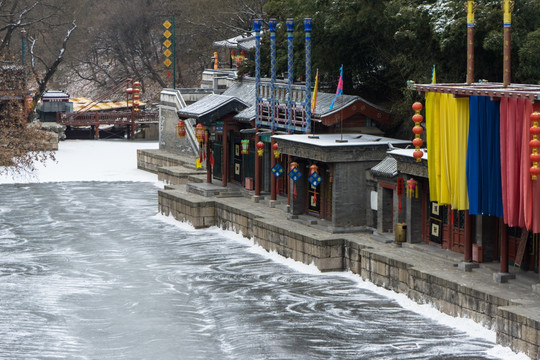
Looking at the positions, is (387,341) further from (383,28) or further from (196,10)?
(196,10)

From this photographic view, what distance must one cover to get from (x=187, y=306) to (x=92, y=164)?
1379 inches

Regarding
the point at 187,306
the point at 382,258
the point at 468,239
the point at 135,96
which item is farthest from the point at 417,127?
the point at 135,96

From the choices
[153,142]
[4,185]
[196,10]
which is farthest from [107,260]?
[196,10]

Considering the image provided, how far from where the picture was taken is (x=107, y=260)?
117ft

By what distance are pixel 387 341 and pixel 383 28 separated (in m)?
17.8

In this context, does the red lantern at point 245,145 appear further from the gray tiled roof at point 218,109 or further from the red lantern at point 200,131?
the red lantern at point 200,131

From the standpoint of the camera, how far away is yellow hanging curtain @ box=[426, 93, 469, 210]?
1019 inches

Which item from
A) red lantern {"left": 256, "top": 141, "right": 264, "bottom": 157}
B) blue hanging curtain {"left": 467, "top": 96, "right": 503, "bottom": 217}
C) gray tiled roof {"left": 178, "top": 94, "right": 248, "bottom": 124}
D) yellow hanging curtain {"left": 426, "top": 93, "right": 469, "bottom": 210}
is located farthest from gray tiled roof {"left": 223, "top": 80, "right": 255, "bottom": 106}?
blue hanging curtain {"left": 467, "top": 96, "right": 503, "bottom": 217}

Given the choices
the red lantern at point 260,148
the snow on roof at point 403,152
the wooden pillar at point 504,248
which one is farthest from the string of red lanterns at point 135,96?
the wooden pillar at point 504,248

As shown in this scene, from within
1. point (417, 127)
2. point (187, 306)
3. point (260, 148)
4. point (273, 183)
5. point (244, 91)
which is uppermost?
point (244, 91)

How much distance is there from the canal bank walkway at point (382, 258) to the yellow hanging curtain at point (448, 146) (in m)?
2.17

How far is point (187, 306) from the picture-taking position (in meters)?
29.1

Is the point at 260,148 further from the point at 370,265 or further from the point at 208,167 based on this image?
the point at 370,265

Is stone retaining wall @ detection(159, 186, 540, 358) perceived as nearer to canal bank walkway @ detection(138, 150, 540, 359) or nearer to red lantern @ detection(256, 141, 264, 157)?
canal bank walkway @ detection(138, 150, 540, 359)
